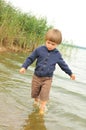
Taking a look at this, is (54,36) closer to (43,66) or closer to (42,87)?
(43,66)

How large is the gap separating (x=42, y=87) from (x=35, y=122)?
73 centimetres

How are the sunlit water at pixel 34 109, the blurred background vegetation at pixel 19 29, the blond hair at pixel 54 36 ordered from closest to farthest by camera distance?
the sunlit water at pixel 34 109
the blond hair at pixel 54 36
the blurred background vegetation at pixel 19 29

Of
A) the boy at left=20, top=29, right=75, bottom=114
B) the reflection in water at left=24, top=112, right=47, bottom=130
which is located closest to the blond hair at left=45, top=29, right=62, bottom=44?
the boy at left=20, top=29, right=75, bottom=114

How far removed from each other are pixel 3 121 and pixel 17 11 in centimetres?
1209

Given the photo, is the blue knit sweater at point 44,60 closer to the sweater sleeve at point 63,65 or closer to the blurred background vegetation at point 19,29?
the sweater sleeve at point 63,65

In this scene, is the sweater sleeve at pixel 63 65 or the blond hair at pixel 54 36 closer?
the blond hair at pixel 54 36

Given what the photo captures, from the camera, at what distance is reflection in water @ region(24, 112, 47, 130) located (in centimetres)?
454

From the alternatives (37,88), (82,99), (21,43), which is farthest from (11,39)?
(37,88)

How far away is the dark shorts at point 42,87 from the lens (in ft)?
17.3

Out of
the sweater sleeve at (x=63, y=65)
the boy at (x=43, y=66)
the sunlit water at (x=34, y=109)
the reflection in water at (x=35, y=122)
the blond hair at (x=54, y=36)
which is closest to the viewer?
the reflection in water at (x=35, y=122)

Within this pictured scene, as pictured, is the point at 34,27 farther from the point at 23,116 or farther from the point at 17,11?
the point at 23,116

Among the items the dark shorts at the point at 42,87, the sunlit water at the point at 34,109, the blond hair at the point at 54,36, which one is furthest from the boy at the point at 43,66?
the sunlit water at the point at 34,109

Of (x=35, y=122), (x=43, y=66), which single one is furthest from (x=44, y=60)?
(x=35, y=122)

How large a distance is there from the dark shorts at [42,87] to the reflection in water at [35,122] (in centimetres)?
31
